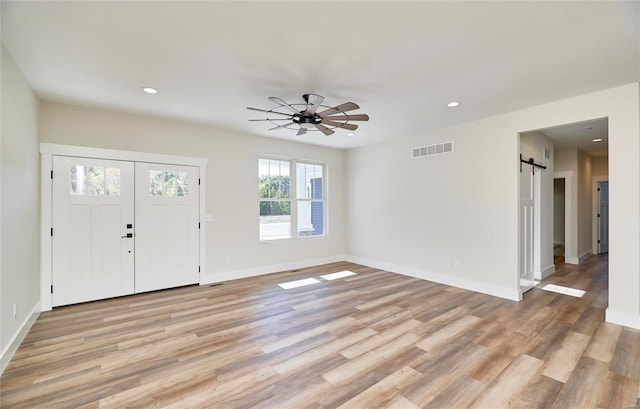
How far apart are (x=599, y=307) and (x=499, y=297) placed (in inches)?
44.6

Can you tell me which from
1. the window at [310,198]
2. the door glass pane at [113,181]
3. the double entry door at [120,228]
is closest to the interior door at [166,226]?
the double entry door at [120,228]

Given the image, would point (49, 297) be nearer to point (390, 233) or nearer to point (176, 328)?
point (176, 328)

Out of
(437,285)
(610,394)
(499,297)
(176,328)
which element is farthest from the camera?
(437,285)

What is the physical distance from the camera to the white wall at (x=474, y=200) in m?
3.26

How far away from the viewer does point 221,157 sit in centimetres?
522

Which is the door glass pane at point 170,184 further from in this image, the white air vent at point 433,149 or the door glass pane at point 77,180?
the white air vent at point 433,149

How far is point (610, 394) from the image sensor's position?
2.09 m

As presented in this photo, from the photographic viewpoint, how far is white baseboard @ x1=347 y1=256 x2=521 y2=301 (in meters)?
4.22

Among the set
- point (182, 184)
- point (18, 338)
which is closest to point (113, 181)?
point (182, 184)

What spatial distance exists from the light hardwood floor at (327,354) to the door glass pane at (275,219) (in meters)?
1.87

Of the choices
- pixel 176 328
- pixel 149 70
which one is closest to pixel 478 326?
pixel 176 328

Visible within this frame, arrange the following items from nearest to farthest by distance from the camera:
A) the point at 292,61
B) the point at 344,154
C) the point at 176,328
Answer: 1. the point at 292,61
2. the point at 176,328
3. the point at 344,154

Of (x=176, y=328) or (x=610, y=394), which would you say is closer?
(x=610, y=394)

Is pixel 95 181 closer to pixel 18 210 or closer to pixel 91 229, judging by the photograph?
pixel 91 229
